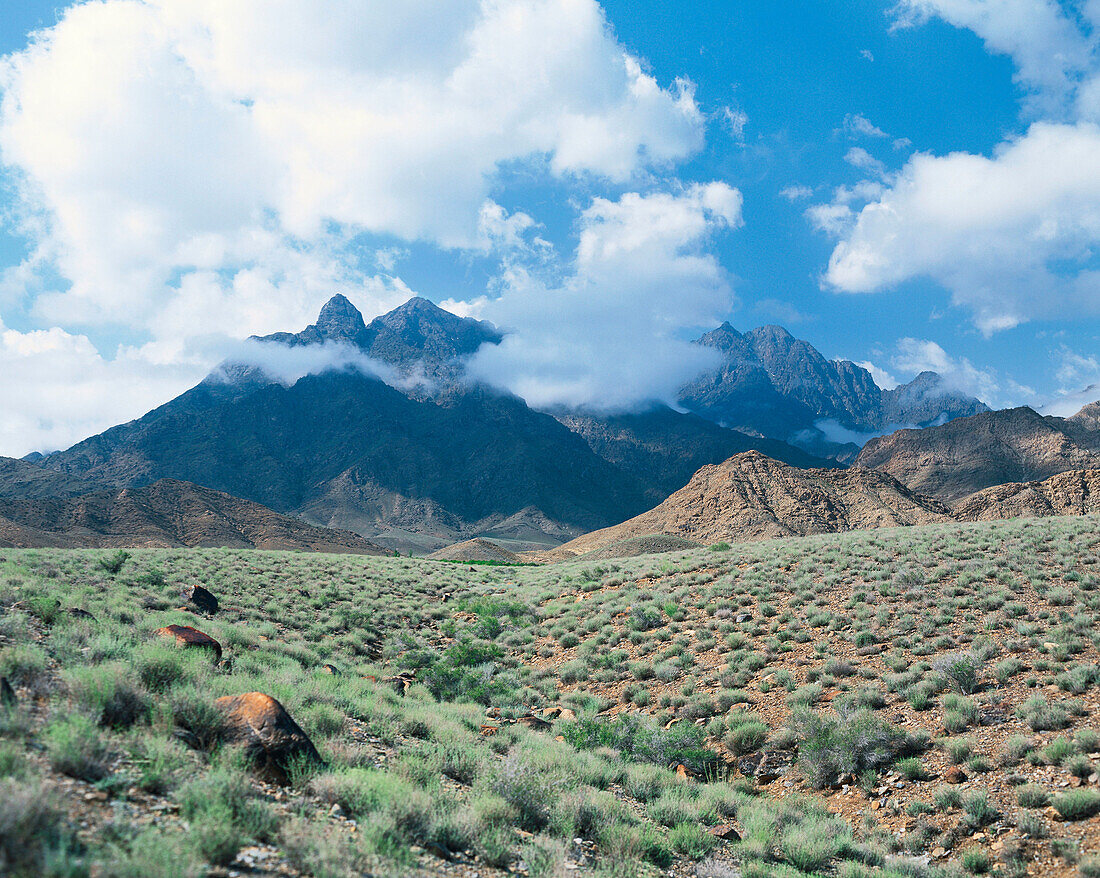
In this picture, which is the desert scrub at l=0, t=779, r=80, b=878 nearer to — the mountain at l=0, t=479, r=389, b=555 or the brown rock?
the brown rock

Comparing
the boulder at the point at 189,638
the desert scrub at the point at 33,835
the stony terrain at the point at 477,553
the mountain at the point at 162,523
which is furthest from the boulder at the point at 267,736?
the mountain at the point at 162,523

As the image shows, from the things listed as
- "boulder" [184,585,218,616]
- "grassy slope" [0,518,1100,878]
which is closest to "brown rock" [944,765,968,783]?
"grassy slope" [0,518,1100,878]

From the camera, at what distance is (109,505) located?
90500 mm

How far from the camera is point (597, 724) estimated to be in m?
10.8

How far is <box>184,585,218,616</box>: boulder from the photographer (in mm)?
15429

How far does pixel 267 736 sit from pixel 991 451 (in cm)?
16909

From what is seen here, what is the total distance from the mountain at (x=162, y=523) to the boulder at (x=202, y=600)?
70.0m

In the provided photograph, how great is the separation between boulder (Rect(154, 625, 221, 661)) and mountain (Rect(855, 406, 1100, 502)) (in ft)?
464

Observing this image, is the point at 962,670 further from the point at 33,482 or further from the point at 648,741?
the point at 33,482

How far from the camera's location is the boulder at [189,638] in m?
8.89

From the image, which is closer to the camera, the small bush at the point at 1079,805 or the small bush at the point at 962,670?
the small bush at the point at 1079,805

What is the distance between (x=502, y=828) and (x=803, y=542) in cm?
2456

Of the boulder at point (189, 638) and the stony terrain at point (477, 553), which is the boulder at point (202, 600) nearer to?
the boulder at point (189, 638)

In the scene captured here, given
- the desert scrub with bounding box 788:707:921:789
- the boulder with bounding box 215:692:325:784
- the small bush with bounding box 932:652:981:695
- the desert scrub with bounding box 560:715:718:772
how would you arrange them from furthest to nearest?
the small bush with bounding box 932:652:981:695 → the desert scrub with bounding box 560:715:718:772 → the desert scrub with bounding box 788:707:921:789 → the boulder with bounding box 215:692:325:784
